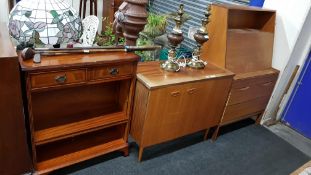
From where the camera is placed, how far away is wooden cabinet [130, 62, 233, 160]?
1789 millimetres

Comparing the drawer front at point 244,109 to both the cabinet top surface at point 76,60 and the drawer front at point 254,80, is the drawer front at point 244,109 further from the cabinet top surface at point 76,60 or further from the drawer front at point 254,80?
the cabinet top surface at point 76,60

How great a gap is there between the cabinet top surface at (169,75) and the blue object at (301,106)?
110cm

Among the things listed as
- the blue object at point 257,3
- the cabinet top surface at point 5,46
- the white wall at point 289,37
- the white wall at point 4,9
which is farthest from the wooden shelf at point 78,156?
the white wall at point 4,9

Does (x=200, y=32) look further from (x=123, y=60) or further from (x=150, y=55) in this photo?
(x=123, y=60)

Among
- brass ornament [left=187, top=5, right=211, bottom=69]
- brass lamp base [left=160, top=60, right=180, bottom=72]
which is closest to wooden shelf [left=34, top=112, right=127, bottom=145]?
brass lamp base [left=160, top=60, right=180, bottom=72]

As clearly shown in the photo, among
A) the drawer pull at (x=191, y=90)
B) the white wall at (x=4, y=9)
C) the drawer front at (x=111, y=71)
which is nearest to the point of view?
the drawer front at (x=111, y=71)

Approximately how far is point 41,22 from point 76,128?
2.52 feet

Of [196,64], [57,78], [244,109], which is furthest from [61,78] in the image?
[244,109]

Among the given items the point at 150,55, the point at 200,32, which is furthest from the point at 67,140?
the point at 200,32

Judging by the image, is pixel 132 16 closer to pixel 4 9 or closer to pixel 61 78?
pixel 61 78

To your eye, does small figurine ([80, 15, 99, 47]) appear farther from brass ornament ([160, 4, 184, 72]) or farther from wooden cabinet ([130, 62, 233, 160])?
brass ornament ([160, 4, 184, 72])

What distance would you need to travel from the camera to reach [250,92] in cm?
242

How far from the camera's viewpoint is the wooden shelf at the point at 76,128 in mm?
1599

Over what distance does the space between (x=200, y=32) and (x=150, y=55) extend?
0.56 meters
